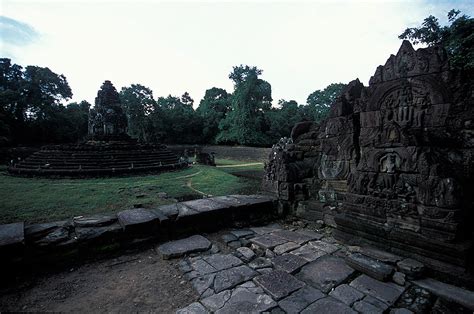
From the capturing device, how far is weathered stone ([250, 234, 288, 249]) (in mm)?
Answer: 3071

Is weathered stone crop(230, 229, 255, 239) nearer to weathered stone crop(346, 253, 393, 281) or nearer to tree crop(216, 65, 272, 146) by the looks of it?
weathered stone crop(346, 253, 393, 281)

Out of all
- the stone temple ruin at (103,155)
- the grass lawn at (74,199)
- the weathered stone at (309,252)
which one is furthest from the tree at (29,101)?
the weathered stone at (309,252)

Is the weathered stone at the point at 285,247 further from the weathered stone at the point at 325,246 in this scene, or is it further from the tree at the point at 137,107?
the tree at the point at 137,107

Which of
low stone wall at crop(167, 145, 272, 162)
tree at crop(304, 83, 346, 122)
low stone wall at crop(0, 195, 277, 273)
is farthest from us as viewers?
tree at crop(304, 83, 346, 122)

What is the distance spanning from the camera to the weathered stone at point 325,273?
2.26m

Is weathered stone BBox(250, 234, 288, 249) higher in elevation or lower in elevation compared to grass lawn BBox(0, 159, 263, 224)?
higher

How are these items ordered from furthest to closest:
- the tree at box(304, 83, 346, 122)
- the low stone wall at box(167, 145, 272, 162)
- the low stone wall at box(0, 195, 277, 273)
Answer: the tree at box(304, 83, 346, 122) < the low stone wall at box(167, 145, 272, 162) < the low stone wall at box(0, 195, 277, 273)

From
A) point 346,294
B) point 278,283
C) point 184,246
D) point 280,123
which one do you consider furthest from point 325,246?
point 280,123

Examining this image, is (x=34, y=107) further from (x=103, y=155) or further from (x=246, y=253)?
(x=246, y=253)

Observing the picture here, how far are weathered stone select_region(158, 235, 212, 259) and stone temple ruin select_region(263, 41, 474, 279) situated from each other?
1.92 m

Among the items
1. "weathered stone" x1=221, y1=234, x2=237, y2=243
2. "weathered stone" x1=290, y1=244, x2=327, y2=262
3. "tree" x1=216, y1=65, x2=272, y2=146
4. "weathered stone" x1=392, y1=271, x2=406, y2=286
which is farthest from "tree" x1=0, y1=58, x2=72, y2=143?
"weathered stone" x1=392, y1=271, x2=406, y2=286

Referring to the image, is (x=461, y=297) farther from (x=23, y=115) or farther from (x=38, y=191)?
(x=23, y=115)

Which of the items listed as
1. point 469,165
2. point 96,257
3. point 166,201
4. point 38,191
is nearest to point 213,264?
point 96,257

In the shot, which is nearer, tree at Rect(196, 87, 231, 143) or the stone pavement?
the stone pavement
